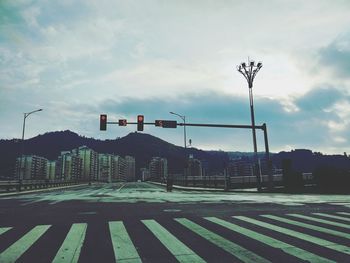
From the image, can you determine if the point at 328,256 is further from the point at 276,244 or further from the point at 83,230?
the point at 83,230

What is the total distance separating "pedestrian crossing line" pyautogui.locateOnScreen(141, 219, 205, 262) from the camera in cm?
486

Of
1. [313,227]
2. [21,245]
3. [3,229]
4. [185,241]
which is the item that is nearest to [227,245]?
[185,241]

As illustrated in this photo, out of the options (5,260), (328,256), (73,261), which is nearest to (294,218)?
(328,256)

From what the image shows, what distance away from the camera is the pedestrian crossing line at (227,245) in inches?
191

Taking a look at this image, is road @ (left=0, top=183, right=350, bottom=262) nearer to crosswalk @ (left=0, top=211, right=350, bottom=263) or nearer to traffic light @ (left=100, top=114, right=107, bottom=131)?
crosswalk @ (left=0, top=211, right=350, bottom=263)

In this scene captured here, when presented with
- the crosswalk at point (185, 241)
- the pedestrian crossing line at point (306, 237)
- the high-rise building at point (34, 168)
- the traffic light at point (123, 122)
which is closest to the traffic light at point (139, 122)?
the traffic light at point (123, 122)

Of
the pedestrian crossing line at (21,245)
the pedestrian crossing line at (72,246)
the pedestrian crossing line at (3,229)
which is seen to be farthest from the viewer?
the pedestrian crossing line at (3,229)

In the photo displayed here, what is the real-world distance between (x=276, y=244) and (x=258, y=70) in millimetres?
24183

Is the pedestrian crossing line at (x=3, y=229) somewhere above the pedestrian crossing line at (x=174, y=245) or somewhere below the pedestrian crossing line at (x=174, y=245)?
above

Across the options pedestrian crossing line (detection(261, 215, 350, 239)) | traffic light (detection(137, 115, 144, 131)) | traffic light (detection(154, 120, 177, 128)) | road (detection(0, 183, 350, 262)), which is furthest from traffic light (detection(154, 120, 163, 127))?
pedestrian crossing line (detection(261, 215, 350, 239))

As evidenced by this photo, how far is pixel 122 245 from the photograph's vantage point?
577 centimetres

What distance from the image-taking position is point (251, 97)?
2814 centimetres

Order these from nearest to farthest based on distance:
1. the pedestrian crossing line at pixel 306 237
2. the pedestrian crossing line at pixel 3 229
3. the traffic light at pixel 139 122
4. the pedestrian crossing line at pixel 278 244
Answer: the pedestrian crossing line at pixel 278 244 → the pedestrian crossing line at pixel 306 237 → the pedestrian crossing line at pixel 3 229 → the traffic light at pixel 139 122

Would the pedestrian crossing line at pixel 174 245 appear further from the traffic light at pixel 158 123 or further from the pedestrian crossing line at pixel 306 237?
the traffic light at pixel 158 123
